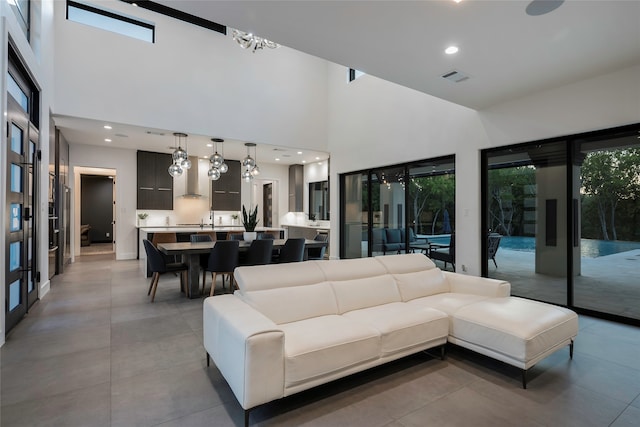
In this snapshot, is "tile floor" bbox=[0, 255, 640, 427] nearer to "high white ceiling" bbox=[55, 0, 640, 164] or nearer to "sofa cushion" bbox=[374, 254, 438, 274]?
"sofa cushion" bbox=[374, 254, 438, 274]

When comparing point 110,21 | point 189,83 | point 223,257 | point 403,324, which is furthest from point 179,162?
point 403,324

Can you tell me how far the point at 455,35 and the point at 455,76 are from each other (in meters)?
0.92

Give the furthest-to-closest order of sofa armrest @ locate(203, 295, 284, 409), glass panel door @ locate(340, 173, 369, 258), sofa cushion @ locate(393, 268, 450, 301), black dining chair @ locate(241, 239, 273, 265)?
glass panel door @ locate(340, 173, 369, 258)
black dining chair @ locate(241, 239, 273, 265)
sofa cushion @ locate(393, 268, 450, 301)
sofa armrest @ locate(203, 295, 284, 409)

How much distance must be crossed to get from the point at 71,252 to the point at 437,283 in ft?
29.2

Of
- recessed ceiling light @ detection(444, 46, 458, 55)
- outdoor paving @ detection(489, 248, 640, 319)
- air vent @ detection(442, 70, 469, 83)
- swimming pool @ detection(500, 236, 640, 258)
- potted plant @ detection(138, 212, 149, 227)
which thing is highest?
recessed ceiling light @ detection(444, 46, 458, 55)

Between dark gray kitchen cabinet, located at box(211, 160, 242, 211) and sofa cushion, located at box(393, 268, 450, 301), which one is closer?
sofa cushion, located at box(393, 268, 450, 301)

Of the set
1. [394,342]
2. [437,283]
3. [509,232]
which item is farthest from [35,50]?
[509,232]

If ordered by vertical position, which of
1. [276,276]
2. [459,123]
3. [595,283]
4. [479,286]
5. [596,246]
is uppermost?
[459,123]

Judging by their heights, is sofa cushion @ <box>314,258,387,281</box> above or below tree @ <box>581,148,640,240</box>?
below

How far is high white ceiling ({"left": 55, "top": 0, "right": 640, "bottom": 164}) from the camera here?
258 cm

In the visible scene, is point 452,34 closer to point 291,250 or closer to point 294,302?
Result: point 294,302

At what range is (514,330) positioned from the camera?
7.76 ft

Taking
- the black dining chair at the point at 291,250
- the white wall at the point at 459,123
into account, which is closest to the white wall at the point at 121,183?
the white wall at the point at 459,123

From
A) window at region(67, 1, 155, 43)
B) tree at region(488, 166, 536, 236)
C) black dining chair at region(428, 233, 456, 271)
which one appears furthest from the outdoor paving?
window at region(67, 1, 155, 43)
